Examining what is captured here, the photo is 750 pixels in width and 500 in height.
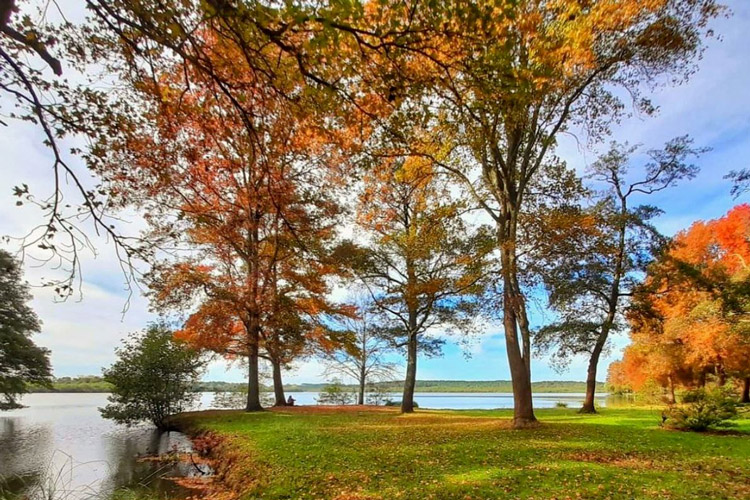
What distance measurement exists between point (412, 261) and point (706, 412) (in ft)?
35.4

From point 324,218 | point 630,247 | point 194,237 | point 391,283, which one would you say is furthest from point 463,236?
point 194,237

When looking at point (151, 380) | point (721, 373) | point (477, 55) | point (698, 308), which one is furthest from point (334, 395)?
point (477, 55)

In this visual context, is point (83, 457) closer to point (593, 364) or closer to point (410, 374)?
point (410, 374)

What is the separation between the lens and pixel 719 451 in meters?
7.82

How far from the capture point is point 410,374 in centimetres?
1878

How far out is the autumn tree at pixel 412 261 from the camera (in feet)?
51.5

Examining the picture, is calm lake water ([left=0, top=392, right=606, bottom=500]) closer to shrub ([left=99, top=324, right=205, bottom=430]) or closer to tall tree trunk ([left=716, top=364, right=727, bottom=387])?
shrub ([left=99, top=324, right=205, bottom=430])

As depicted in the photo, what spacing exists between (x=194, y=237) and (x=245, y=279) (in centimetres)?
267

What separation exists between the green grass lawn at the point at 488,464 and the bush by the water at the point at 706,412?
0.52 metres

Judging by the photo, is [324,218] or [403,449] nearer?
[403,449]

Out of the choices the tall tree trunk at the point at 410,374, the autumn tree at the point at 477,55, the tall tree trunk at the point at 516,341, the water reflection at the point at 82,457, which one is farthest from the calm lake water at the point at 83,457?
the tall tree trunk at the point at 410,374

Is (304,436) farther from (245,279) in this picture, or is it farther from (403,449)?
(245,279)

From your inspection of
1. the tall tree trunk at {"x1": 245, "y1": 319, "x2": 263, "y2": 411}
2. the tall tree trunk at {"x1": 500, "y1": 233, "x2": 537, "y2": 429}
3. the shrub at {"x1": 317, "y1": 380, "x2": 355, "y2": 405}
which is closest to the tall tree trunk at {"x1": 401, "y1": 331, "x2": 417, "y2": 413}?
the tall tree trunk at {"x1": 245, "y1": 319, "x2": 263, "y2": 411}

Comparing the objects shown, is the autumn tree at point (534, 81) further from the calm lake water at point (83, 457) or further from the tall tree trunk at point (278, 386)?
the tall tree trunk at point (278, 386)
